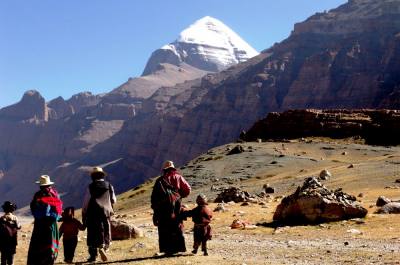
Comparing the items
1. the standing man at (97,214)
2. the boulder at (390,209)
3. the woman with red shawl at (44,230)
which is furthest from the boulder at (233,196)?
the woman with red shawl at (44,230)

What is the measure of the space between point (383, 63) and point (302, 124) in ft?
293

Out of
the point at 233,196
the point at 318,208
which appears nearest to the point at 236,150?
the point at 233,196

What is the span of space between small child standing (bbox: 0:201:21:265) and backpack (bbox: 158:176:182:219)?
3.55 metres

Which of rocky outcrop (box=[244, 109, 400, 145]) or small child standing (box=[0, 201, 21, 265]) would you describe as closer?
small child standing (box=[0, 201, 21, 265])

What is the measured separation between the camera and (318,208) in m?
19.6

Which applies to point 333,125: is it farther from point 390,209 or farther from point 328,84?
point 328,84

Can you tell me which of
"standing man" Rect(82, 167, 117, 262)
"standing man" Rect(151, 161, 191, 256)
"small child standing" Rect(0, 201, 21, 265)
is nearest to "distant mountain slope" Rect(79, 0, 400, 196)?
"standing man" Rect(151, 161, 191, 256)

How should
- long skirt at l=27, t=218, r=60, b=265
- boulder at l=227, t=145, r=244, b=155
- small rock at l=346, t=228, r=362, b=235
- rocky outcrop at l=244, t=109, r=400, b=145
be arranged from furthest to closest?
rocky outcrop at l=244, t=109, r=400, b=145 → boulder at l=227, t=145, r=244, b=155 → small rock at l=346, t=228, r=362, b=235 → long skirt at l=27, t=218, r=60, b=265

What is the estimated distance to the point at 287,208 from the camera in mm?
20562

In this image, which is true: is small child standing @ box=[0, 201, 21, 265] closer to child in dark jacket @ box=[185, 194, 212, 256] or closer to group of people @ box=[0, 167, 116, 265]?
group of people @ box=[0, 167, 116, 265]

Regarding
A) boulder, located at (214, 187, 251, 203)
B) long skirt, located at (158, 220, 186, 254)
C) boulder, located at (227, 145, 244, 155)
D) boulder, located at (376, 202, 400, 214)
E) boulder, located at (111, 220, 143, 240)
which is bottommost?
boulder, located at (214, 187, 251, 203)

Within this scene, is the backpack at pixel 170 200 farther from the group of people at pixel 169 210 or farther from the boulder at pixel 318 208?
the boulder at pixel 318 208

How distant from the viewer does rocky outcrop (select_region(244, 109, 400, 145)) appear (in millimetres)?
79312

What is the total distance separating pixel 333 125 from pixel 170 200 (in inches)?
2888
